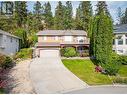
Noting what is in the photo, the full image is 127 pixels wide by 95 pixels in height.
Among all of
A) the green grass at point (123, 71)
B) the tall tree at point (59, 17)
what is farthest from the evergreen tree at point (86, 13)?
the green grass at point (123, 71)

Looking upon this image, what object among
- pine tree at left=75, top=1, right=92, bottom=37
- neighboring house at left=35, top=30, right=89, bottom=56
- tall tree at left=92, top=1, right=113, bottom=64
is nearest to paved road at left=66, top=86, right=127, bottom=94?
tall tree at left=92, top=1, right=113, bottom=64

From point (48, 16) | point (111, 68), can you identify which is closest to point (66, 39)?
point (48, 16)

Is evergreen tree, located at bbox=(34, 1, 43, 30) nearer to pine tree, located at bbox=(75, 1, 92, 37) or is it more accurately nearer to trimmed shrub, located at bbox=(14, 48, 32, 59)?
pine tree, located at bbox=(75, 1, 92, 37)

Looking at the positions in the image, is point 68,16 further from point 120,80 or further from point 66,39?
point 120,80

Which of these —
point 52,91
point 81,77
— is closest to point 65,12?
point 81,77

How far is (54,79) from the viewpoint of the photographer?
3225 cm

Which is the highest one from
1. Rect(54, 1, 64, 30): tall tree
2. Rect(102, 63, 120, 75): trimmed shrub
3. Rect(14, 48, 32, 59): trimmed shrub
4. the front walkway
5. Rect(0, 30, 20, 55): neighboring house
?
Rect(54, 1, 64, 30): tall tree

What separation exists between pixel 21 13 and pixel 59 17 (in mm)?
12022

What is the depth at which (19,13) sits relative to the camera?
273 feet

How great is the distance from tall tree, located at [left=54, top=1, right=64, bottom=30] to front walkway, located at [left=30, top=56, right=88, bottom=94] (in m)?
43.0

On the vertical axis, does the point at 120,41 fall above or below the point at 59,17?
below

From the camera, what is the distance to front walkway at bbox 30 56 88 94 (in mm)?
27255

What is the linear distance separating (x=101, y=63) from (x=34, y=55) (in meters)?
18.4

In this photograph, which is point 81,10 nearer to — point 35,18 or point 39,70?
point 35,18
